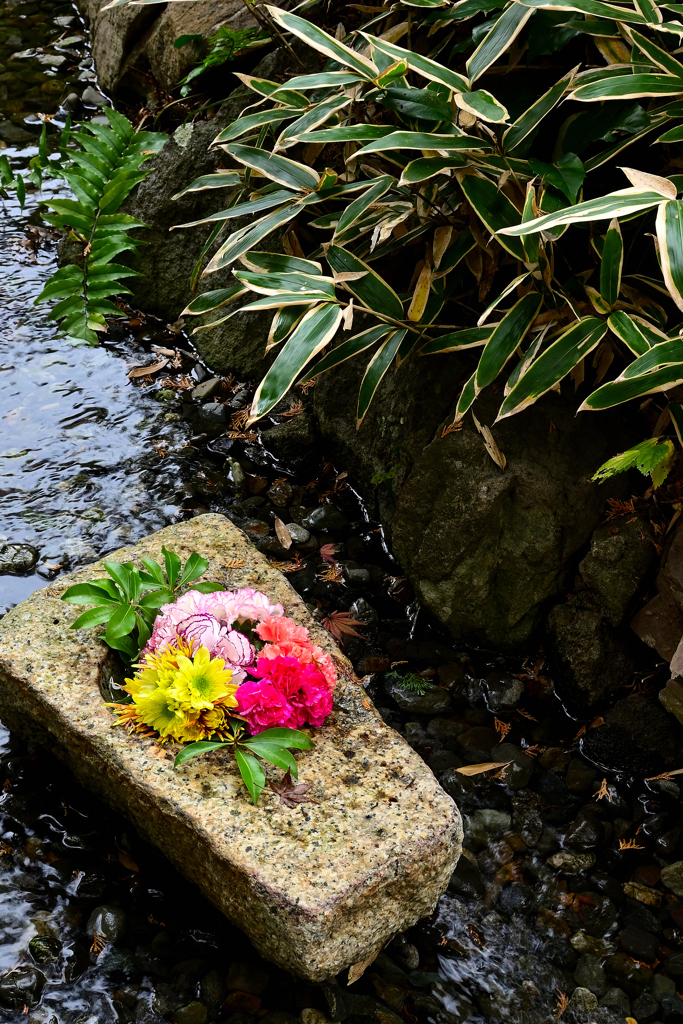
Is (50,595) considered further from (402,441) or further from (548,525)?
(548,525)

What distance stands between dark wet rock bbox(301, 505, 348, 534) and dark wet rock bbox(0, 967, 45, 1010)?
179 centimetres

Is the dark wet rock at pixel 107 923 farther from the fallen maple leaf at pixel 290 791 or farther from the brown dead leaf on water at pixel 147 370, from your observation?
the brown dead leaf on water at pixel 147 370

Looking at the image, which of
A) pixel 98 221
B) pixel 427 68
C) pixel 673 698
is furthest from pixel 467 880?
pixel 98 221

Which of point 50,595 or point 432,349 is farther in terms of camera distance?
point 432,349

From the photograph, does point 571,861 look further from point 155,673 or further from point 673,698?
point 155,673

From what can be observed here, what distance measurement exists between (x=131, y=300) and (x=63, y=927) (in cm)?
313

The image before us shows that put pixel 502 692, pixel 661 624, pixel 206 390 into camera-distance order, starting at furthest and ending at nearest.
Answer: pixel 206 390 → pixel 502 692 → pixel 661 624

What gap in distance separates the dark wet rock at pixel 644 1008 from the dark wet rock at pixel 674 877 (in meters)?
0.33

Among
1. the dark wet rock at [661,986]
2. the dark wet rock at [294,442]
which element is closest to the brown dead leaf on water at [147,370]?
the dark wet rock at [294,442]

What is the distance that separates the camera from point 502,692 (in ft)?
9.59

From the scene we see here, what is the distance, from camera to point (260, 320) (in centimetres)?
392

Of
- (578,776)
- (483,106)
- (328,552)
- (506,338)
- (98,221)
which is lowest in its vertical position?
(578,776)

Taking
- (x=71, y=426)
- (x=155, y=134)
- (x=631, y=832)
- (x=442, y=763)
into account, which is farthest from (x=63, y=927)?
(x=155, y=134)

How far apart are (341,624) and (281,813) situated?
1.01m
